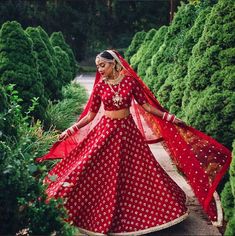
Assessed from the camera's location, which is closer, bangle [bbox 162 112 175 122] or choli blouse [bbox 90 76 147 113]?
choli blouse [bbox 90 76 147 113]

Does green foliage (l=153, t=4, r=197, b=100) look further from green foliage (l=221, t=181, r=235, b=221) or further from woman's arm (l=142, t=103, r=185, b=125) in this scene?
green foliage (l=221, t=181, r=235, b=221)

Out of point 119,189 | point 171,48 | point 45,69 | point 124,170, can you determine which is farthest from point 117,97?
point 45,69

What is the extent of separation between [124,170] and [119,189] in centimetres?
19

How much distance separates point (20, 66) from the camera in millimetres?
7445

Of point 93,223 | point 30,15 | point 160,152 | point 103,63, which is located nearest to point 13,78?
point 160,152

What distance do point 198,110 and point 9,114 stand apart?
6.42 ft

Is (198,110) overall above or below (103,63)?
below

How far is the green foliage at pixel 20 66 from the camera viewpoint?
7200 millimetres

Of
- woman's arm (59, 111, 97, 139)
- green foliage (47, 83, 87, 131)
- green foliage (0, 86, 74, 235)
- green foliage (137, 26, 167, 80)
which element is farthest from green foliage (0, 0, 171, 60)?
green foliage (0, 86, 74, 235)

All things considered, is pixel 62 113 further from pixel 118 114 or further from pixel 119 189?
pixel 119 189

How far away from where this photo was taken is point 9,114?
4500 millimetres

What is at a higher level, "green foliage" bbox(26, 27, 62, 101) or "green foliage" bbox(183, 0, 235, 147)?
"green foliage" bbox(183, 0, 235, 147)

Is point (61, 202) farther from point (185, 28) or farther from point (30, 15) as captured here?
point (30, 15)

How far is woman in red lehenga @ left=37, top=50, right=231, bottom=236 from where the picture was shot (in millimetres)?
4180
